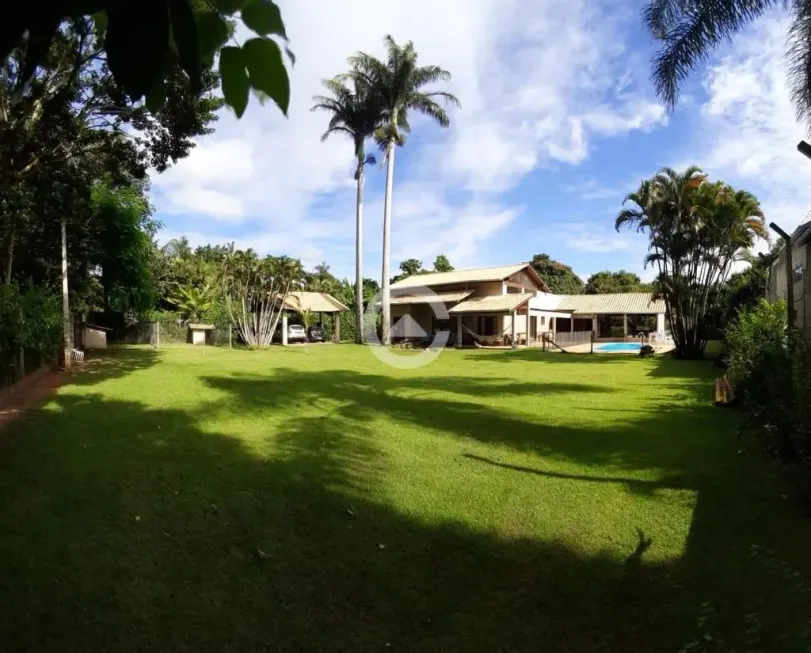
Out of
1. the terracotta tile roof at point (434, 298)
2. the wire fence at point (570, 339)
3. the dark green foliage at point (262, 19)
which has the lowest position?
the wire fence at point (570, 339)

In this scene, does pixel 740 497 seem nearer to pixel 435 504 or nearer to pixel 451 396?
pixel 435 504

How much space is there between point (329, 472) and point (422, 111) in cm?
3024

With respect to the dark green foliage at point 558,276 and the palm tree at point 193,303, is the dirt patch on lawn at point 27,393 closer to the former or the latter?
the palm tree at point 193,303

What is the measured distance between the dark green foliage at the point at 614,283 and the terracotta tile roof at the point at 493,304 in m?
24.5

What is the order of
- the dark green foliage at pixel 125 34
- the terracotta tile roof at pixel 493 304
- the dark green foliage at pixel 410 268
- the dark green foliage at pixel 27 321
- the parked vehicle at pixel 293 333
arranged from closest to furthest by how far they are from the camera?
the dark green foliage at pixel 125 34
the dark green foliage at pixel 27 321
the terracotta tile roof at pixel 493 304
the parked vehicle at pixel 293 333
the dark green foliage at pixel 410 268

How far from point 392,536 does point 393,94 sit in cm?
3151

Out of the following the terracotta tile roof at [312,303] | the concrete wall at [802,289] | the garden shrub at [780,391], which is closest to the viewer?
the garden shrub at [780,391]

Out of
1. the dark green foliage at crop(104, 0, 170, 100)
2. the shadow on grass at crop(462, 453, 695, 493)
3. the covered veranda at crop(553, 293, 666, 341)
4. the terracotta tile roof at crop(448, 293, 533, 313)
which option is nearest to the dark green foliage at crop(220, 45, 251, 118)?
Answer: the dark green foliage at crop(104, 0, 170, 100)

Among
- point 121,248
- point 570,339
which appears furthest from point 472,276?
point 121,248

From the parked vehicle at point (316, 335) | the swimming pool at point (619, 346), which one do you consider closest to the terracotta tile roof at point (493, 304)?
the swimming pool at point (619, 346)

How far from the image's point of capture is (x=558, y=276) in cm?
6134

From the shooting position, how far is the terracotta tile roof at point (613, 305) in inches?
1492

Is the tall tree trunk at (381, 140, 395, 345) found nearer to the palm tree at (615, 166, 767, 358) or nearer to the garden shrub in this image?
the palm tree at (615, 166, 767, 358)

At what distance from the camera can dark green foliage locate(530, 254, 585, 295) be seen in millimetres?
60250
